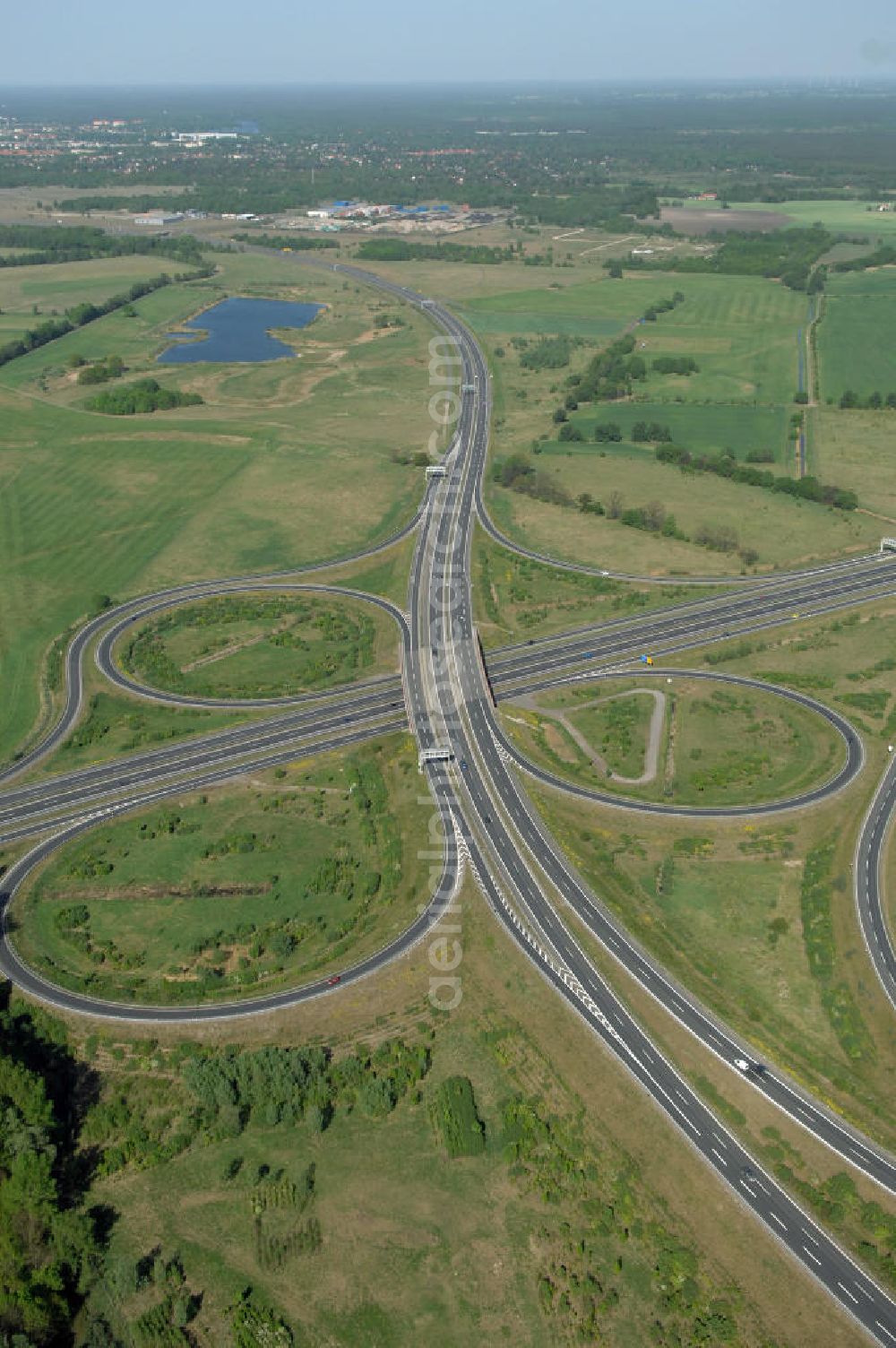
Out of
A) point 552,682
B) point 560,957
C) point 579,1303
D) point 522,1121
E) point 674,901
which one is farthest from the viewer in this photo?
point 552,682

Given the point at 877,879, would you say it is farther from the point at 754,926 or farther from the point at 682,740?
the point at 682,740

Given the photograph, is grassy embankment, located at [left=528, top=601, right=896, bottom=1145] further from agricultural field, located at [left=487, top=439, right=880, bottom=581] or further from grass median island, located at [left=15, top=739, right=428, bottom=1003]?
agricultural field, located at [left=487, top=439, right=880, bottom=581]

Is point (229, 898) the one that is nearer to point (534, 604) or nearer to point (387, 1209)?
point (387, 1209)

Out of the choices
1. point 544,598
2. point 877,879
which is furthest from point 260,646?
point 877,879

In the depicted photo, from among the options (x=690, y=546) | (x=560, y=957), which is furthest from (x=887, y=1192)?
(x=690, y=546)

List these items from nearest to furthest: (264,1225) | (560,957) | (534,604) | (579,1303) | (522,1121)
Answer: (579,1303), (264,1225), (522,1121), (560,957), (534,604)

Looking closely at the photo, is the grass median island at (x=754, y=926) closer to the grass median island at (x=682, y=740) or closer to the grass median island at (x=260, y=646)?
the grass median island at (x=682, y=740)

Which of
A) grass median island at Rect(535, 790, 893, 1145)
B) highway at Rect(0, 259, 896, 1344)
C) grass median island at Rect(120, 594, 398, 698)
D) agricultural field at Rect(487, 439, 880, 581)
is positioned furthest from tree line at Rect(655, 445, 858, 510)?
grass median island at Rect(535, 790, 893, 1145)

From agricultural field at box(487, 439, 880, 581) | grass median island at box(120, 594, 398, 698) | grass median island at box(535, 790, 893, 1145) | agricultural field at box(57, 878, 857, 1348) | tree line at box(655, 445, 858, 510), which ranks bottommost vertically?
agricultural field at box(57, 878, 857, 1348)
